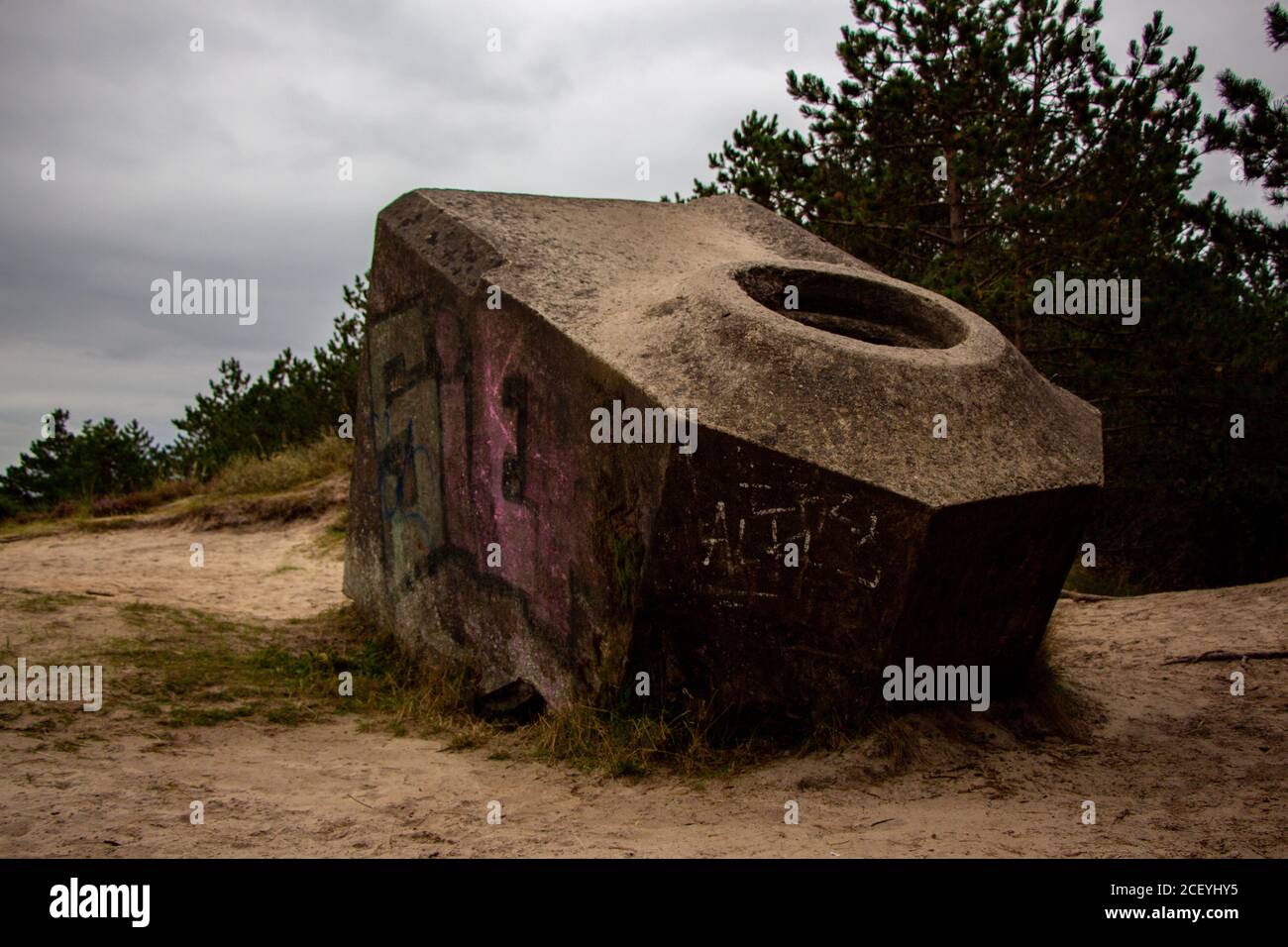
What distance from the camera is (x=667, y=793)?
13.3 ft

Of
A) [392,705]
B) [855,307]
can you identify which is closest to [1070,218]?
[855,307]

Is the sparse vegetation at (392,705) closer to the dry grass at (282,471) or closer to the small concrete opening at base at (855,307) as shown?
the small concrete opening at base at (855,307)

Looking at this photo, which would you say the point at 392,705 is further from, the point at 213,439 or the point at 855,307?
the point at 213,439

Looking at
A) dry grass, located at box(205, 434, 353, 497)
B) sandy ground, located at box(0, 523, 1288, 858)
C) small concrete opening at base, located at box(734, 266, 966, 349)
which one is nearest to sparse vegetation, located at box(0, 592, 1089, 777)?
sandy ground, located at box(0, 523, 1288, 858)

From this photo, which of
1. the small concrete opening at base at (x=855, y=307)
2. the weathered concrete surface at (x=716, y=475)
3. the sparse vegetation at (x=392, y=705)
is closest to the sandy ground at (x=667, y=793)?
the sparse vegetation at (x=392, y=705)

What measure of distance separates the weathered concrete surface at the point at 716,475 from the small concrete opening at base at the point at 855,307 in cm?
1

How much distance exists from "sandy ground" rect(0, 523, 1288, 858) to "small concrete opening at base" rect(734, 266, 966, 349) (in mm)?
1984

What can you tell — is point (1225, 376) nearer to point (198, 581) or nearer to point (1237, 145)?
point (1237, 145)

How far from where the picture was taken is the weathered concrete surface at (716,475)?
404 centimetres

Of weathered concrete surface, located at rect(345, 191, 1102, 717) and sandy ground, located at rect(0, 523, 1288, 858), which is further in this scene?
weathered concrete surface, located at rect(345, 191, 1102, 717)

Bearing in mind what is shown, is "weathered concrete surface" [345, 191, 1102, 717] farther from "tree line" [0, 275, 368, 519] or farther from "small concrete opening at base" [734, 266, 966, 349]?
"tree line" [0, 275, 368, 519]

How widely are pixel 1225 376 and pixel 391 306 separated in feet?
28.0

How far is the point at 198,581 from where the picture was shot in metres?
8.35

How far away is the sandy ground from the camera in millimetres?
3402
